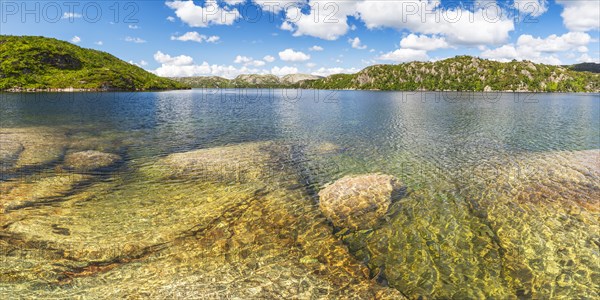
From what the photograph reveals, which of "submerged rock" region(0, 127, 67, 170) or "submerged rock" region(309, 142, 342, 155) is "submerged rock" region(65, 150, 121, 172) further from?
"submerged rock" region(309, 142, 342, 155)

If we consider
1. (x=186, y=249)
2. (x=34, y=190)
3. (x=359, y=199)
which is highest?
(x=34, y=190)

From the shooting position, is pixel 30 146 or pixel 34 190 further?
pixel 30 146

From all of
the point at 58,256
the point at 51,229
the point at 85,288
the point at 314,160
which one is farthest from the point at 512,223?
the point at 51,229

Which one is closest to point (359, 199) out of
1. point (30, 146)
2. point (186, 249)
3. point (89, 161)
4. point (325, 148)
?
point (186, 249)

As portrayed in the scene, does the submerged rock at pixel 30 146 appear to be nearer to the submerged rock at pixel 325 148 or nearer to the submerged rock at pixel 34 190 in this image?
the submerged rock at pixel 34 190

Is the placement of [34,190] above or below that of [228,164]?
below

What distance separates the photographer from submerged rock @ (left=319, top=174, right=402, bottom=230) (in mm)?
16906

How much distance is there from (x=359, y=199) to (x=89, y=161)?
25.5 m

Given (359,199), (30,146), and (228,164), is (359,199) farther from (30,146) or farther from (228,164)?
(30,146)

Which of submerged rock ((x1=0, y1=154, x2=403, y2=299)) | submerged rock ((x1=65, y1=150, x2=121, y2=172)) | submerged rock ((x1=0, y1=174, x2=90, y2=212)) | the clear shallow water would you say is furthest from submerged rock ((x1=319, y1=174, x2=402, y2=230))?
submerged rock ((x1=65, y1=150, x2=121, y2=172))

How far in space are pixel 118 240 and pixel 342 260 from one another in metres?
10.6

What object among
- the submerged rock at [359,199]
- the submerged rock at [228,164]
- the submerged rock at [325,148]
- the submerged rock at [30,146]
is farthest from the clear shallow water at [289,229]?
the submerged rock at [325,148]

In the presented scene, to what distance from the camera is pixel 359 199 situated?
1911cm

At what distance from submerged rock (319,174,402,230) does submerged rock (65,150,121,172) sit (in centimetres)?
2102
